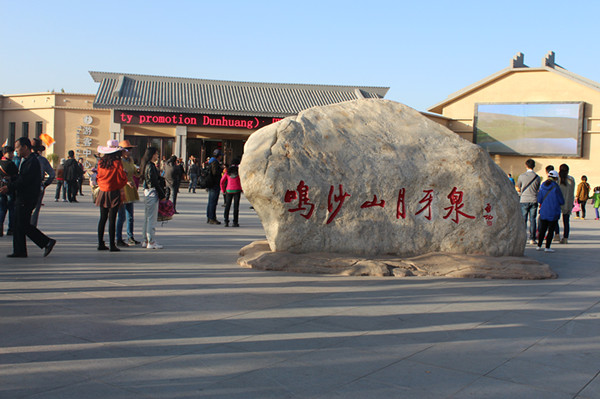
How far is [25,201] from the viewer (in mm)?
7875

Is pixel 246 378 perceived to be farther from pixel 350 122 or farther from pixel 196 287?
pixel 350 122

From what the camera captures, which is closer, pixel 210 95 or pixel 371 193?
pixel 371 193

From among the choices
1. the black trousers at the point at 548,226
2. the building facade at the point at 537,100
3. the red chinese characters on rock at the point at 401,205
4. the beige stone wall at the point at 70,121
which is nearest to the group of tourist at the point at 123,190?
the red chinese characters on rock at the point at 401,205

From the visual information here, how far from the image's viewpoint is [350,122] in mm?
8562

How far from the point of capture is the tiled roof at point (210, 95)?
29297 millimetres

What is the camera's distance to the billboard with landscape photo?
34.9m

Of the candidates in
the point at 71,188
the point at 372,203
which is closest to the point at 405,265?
the point at 372,203

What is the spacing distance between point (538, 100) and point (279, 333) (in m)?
35.4

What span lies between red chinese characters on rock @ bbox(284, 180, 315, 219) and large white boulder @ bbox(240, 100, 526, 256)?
0.05ft

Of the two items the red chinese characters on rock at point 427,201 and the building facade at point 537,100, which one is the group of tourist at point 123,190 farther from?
the building facade at point 537,100

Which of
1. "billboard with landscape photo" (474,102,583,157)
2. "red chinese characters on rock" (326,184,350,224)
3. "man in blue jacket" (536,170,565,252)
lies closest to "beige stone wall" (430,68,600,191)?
"billboard with landscape photo" (474,102,583,157)

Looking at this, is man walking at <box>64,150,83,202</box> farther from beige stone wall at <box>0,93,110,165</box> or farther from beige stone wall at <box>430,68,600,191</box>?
beige stone wall at <box>430,68,600,191</box>

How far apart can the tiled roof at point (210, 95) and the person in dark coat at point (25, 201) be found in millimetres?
21380

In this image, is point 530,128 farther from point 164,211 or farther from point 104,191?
point 104,191
